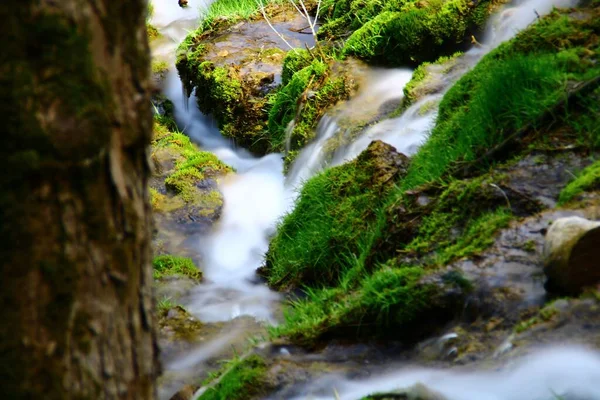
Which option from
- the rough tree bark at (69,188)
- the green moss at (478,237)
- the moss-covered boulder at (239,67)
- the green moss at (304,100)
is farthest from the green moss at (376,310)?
the moss-covered boulder at (239,67)

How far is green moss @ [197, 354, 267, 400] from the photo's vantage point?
297cm

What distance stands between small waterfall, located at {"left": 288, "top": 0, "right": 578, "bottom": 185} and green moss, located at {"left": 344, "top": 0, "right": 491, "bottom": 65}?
0.18 metres

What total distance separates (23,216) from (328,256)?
359 cm

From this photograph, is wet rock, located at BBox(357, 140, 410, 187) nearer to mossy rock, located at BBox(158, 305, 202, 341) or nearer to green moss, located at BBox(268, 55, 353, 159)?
mossy rock, located at BBox(158, 305, 202, 341)

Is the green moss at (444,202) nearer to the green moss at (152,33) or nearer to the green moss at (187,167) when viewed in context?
the green moss at (187,167)

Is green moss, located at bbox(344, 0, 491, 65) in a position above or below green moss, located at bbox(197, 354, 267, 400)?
above

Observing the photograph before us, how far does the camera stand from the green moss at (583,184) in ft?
10.3

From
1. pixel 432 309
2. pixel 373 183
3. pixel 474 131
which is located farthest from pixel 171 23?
pixel 432 309

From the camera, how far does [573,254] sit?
258cm

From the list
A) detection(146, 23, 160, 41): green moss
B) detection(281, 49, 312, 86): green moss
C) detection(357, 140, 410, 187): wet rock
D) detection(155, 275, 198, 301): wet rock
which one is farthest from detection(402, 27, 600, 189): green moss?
detection(146, 23, 160, 41): green moss

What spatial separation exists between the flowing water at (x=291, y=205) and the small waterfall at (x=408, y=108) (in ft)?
0.04

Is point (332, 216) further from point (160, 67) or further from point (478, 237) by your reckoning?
point (160, 67)

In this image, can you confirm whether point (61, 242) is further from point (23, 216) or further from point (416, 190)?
point (416, 190)

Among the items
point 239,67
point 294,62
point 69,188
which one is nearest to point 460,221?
point 69,188
